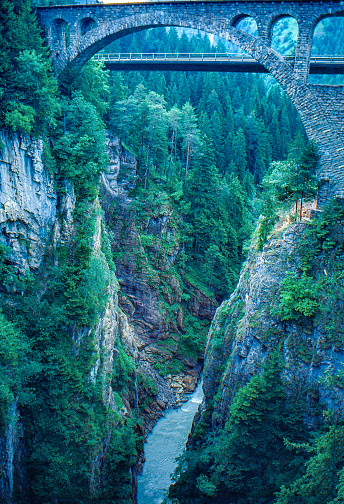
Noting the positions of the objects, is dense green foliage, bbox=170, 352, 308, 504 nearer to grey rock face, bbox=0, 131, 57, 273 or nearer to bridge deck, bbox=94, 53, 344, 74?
grey rock face, bbox=0, 131, 57, 273

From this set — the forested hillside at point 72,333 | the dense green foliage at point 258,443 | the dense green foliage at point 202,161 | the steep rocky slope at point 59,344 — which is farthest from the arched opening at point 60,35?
the dense green foliage at point 258,443

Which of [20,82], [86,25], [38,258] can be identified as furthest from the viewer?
[86,25]

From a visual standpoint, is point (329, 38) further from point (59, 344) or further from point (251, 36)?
point (59, 344)

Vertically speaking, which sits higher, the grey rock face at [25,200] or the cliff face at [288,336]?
the grey rock face at [25,200]

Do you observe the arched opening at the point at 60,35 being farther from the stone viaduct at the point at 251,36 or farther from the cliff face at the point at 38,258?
the cliff face at the point at 38,258

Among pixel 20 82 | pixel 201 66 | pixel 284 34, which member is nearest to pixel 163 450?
pixel 20 82

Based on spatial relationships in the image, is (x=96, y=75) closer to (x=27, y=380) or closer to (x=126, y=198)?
(x=126, y=198)

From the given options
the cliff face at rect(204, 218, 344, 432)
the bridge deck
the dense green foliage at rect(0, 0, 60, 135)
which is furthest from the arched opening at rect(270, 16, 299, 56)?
the cliff face at rect(204, 218, 344, 432)

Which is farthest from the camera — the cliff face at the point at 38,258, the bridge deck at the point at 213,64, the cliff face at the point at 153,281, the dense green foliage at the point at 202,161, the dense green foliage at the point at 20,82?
the dense green foliage at the point at 202,161
